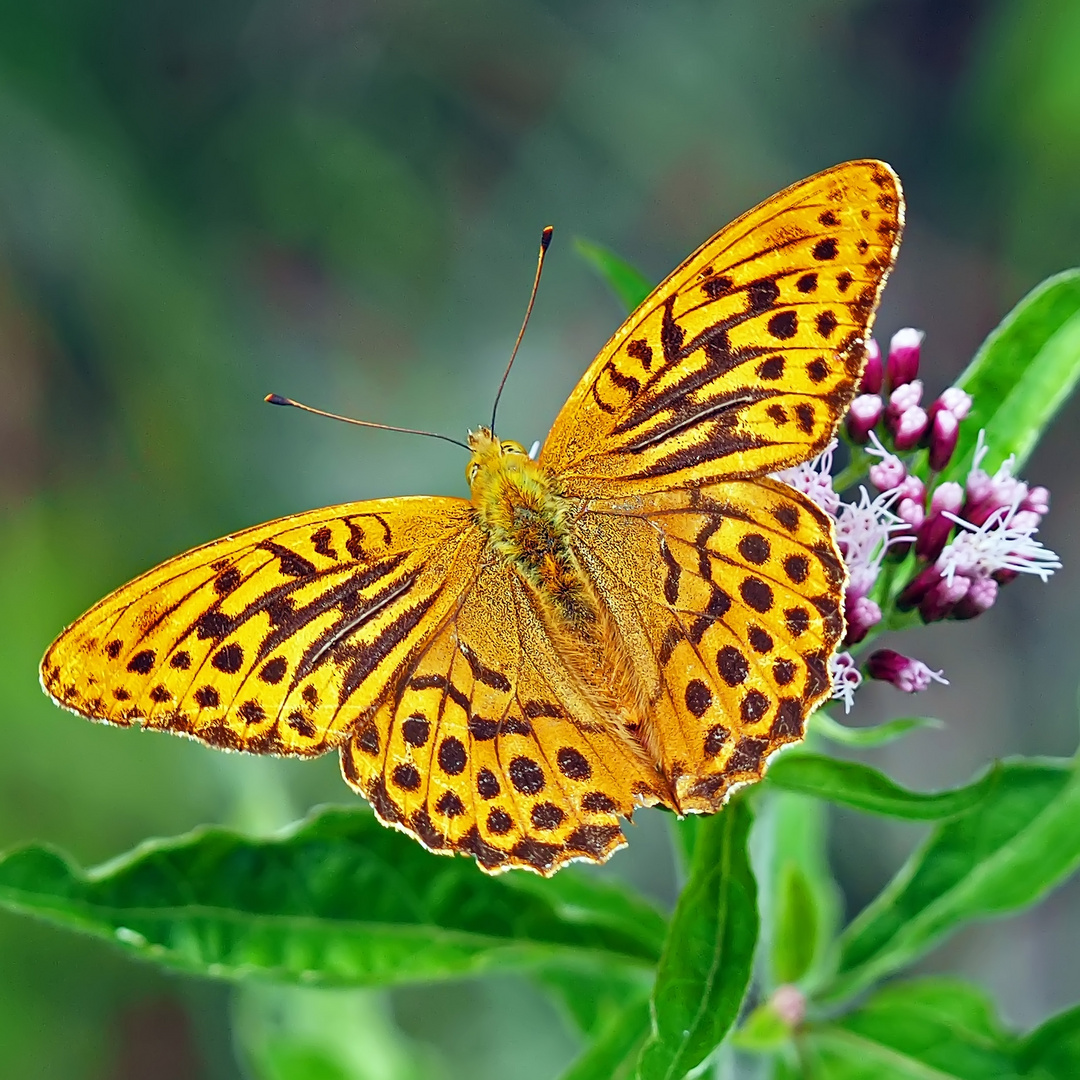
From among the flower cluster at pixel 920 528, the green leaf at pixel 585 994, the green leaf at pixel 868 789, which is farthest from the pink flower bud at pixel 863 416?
the green leaf at pixel 585 994

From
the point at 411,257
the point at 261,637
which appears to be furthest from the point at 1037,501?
the point at 411,257

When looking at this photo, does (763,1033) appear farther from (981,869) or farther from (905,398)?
(905,398)

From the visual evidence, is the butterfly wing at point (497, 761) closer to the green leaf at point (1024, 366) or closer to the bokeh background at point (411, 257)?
the green leaf at point (1024, 366)

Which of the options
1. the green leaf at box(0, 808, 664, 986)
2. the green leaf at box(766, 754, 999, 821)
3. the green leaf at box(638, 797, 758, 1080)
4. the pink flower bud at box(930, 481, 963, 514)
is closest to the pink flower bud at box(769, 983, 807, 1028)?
the green leaf at box(0, 808, 664, 986)

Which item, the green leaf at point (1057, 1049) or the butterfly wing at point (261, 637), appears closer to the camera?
the butterfly wing at point (261, 637)

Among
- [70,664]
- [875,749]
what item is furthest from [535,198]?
[70,664]

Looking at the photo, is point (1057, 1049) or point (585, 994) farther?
point (585, 994)
